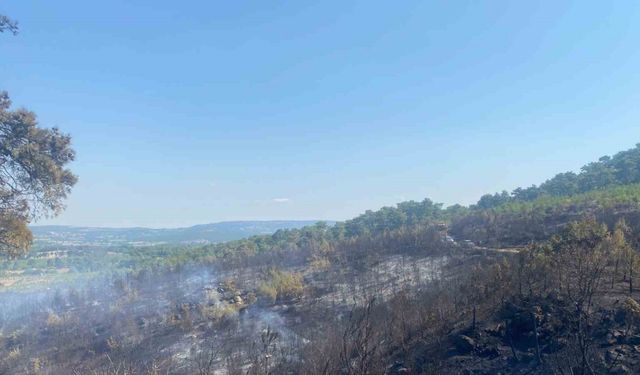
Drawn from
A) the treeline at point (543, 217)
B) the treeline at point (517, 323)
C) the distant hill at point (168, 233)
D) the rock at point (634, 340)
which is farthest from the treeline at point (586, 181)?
the distant hill at point (168, 233)

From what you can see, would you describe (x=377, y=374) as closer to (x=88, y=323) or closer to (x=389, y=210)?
(x=88, y=323)

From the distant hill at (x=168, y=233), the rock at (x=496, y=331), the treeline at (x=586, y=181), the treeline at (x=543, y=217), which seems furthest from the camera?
the distant hill at (x=168, y=233)

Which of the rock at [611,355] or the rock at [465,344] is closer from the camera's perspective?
the rock at [611,355]

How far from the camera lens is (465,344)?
1138 cm

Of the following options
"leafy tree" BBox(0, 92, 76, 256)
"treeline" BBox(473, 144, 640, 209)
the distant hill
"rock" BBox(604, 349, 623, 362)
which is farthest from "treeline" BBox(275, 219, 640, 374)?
the distant hill

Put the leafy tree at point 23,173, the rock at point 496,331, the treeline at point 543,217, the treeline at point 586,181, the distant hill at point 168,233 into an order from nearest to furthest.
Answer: the leafy tree at point 23,173 → the rock at point 496,331 → the treeline at point 543,217 → the treeline at point 586,181 → the distant hill at point 168,233

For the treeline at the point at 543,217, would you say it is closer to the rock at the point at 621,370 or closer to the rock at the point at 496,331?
the rock at the point at 496,331

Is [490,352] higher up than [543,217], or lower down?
lower down

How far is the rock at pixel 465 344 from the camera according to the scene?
1123 centimetres

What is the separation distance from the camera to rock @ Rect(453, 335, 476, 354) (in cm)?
1123

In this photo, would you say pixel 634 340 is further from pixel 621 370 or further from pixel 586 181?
pixel 586 181

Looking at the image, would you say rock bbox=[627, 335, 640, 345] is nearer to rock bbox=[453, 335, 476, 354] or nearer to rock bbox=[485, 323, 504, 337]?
rock bbox=[485, 323, 504, 337]

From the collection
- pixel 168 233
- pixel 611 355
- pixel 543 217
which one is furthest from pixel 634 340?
pixel 168 233

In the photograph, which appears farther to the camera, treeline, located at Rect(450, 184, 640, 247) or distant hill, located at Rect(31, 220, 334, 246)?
distant hill, located at Rect(31, 220, 334, 246)
